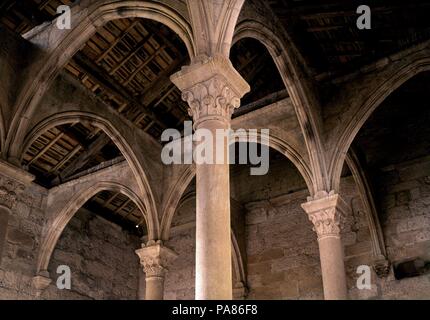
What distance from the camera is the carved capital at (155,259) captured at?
9.93 meters

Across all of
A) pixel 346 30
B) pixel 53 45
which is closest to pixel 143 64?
pixel 53 45

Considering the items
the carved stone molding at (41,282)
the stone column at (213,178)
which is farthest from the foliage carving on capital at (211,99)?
the carved stone molding at (41,282)

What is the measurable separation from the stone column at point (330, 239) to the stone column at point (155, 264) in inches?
111

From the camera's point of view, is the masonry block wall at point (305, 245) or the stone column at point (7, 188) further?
the masonry block wall at point (305, 245)

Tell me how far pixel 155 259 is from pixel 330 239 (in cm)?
319

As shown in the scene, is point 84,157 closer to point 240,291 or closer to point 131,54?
point 131,54

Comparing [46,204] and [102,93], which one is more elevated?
[102,93]

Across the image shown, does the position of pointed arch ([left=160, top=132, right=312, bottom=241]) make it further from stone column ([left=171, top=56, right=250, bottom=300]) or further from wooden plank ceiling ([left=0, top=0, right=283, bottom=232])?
stone column ([left=171, top=56, right=250, bottom=300])

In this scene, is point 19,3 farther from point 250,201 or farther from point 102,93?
point 250,201

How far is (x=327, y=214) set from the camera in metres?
8.57

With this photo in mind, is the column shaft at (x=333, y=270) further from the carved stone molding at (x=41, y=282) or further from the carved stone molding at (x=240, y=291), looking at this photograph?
the carved stone molding at (x=41, y=282)

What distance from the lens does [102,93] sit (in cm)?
1067

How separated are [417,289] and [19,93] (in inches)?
292
